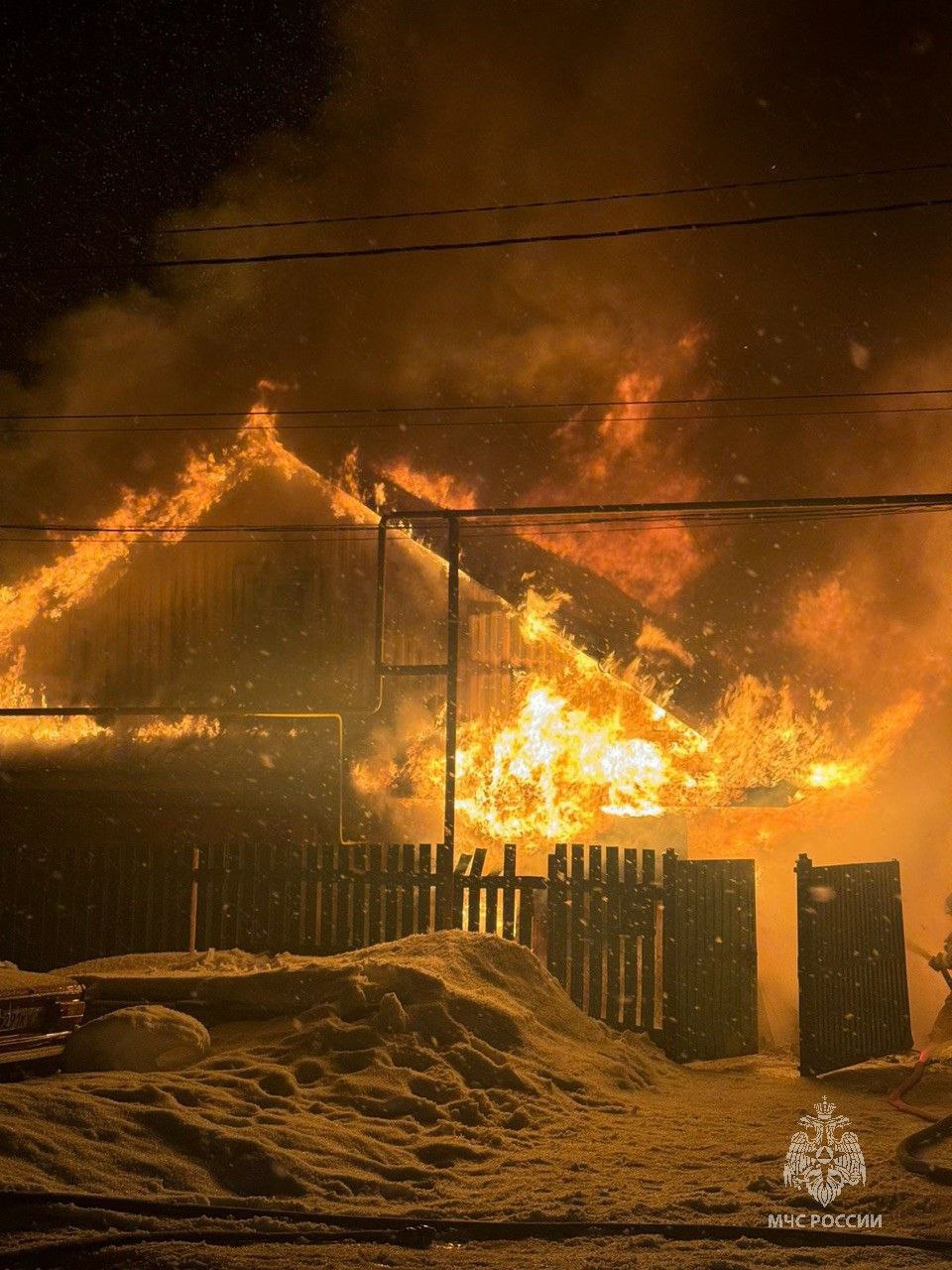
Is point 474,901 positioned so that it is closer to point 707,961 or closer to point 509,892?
point 509,892

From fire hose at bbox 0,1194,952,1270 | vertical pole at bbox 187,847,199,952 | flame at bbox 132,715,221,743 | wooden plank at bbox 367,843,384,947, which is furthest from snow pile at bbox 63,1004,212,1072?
flame at bbox 132,715,221,743

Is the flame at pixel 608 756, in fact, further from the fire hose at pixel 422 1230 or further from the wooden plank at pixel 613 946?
the fire hose at pixel 422 1230

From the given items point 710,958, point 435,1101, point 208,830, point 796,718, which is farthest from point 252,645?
point 435,1101

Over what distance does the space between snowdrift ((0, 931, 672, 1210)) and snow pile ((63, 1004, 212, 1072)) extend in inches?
9.6

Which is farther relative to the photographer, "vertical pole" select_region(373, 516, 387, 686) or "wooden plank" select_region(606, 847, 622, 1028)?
"vertical pole" select_region(373, 516, 387, 686)

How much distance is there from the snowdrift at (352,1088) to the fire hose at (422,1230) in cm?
31

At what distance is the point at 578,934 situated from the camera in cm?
1084

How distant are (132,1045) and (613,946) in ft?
15.7

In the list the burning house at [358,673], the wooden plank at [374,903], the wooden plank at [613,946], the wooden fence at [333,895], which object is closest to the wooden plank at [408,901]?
the wooden fence at [333,895]

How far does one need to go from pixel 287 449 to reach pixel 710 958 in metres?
17.3

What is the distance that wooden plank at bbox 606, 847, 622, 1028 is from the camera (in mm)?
10562

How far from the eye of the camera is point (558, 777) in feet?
76.1

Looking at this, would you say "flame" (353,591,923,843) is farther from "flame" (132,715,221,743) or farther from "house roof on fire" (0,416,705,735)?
"flame" (132,715,221,743)

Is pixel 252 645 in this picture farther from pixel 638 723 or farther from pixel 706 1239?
pixel 706 1239
